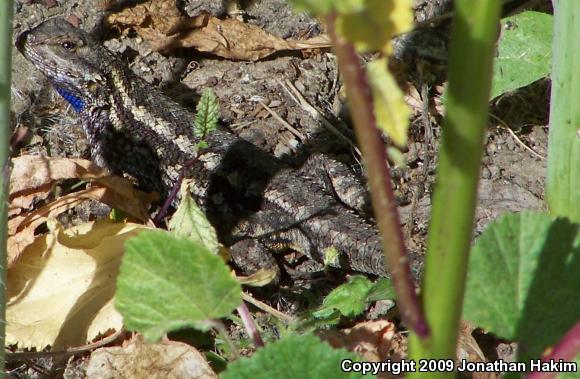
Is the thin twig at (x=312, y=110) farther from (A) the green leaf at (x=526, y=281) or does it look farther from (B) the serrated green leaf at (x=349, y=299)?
(A) the green leaf at (x=526, y=281)

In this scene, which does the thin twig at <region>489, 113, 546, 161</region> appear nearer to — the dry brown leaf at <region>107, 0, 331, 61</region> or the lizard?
the lizard

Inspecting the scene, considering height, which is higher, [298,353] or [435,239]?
[435,239]

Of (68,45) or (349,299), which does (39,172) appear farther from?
(68,45)

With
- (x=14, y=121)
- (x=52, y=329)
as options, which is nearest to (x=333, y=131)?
(x=14, y=121)

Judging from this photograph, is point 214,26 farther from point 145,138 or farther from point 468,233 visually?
point 468,233

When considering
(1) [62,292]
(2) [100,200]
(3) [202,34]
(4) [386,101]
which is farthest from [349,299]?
(4) [386,101]

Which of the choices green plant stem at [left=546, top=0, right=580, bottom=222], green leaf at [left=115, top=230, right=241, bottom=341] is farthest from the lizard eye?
green leaf at [left=115, top=230, right=241, bottom=341]
